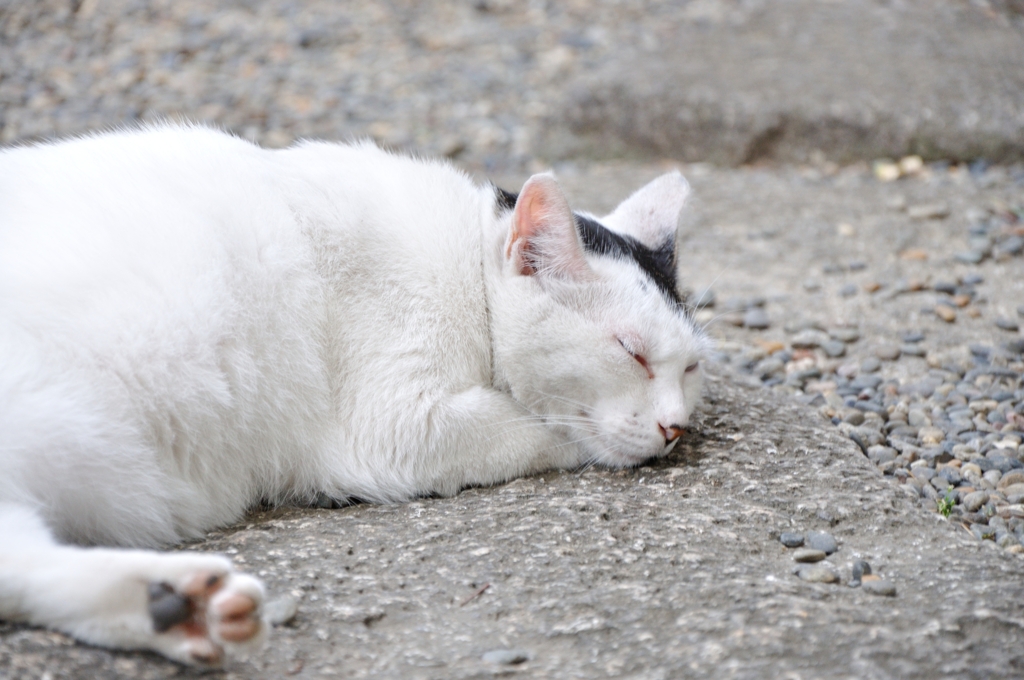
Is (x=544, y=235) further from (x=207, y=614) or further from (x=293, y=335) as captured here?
(x=207, y=614)

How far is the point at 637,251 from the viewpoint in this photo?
2812 millimetres

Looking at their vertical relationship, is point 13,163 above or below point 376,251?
above

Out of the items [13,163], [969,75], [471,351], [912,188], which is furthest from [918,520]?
[969,75]

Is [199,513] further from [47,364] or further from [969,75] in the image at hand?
[969,75]

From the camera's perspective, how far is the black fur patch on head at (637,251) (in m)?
2.68

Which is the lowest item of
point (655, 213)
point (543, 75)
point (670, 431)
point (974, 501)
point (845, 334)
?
point (974, 501)

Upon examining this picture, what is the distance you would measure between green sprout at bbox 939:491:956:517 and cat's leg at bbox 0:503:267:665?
1.95 metres

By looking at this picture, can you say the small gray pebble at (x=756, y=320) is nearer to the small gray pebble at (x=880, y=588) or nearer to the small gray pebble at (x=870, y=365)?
the small gray pebble at (x=870, y=365)

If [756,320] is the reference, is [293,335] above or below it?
above

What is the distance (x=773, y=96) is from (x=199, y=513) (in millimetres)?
4871

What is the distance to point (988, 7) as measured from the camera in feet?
23.9

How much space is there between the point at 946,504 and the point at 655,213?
1238 millimetres

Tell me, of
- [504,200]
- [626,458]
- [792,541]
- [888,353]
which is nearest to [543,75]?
[888,353]

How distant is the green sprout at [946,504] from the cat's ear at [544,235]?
1.22m
